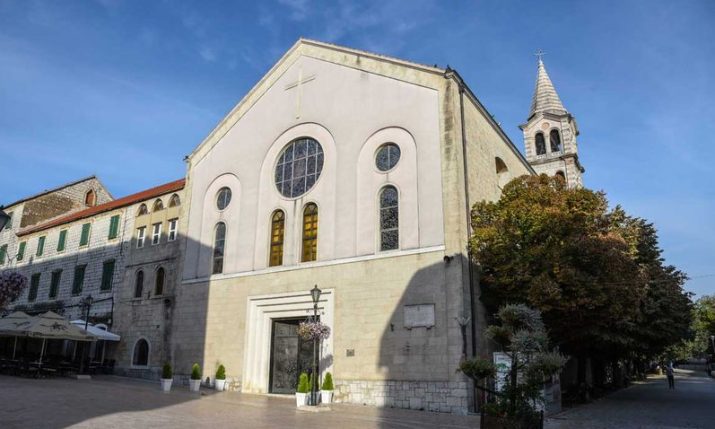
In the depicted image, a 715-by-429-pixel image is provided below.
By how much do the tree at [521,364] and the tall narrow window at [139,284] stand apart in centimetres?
2099

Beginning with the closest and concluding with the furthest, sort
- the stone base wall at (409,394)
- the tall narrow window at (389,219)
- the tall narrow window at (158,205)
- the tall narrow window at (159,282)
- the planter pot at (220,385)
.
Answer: the stone base wall at (409,394) < the tall narrow window at (389,219) < the planter pot at (220,385) < the tall narrow window at (159,282) < the tall narrow window at (158,205)

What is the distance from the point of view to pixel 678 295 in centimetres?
2073

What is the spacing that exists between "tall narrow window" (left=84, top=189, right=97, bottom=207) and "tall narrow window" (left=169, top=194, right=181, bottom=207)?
17.9 metres

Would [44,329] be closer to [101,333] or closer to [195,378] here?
[101,333]

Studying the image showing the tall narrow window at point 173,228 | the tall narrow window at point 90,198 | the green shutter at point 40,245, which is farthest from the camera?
the tall narrow window at point 90,198

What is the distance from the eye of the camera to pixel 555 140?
3675 cm

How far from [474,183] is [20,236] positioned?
33676mm

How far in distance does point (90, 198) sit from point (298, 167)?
27.0 m

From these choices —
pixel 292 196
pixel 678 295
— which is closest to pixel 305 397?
pixel 292 196

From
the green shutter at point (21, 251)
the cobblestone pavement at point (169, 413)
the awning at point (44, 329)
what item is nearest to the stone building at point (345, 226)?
the cobblestone pavement at point (169, 413)

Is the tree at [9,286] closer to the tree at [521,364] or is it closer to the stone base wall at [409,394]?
the tree at [521,364]

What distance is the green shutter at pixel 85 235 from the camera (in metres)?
30.1

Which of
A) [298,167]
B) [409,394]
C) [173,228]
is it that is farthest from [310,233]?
[173,228]

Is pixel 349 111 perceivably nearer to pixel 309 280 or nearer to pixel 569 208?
pixel 309 280
